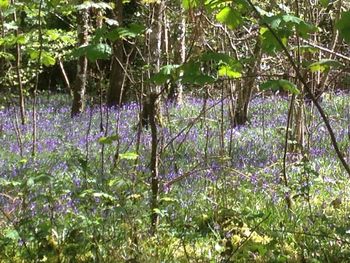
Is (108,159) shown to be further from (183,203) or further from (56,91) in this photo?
(56,91)

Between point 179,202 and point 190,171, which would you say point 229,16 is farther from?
point 179,202

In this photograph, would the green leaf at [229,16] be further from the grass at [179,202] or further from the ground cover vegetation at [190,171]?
the grass at [179,202]

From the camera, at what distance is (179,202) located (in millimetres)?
5109

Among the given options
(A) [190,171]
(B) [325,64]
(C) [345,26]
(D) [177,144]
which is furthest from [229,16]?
(D) [177,144]

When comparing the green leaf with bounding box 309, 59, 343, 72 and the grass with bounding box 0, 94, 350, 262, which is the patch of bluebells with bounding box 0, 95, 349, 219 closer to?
the grass with bounding box 0, 94, 350, 262

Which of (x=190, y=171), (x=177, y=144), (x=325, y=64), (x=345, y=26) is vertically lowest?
(x=177, y=144)

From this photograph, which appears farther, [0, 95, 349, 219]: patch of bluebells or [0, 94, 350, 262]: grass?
[0, 95, 349, 219]: patch of bluebells

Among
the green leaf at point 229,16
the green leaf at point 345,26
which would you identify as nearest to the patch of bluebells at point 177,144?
the green leaf at point 229,16

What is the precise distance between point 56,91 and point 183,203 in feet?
57.1

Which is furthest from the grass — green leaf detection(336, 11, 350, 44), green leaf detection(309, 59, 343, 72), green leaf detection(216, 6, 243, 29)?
green leaf detection(336, 11, 350, 44)

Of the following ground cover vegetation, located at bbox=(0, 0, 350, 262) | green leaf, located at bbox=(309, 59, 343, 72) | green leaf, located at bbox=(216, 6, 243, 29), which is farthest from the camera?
ground cover vegetation, located at bbox=(0, 0, 350, 262)

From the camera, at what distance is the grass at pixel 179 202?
3.35m

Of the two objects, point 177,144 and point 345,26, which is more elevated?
point 345,26

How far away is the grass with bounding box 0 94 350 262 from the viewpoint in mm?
3346
